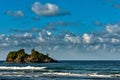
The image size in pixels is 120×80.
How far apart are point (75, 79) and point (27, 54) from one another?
421ft

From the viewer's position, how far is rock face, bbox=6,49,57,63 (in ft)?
588

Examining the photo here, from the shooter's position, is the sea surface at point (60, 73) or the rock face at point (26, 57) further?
the rock face at point (26, 57)

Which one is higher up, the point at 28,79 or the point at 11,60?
the point at 11,60

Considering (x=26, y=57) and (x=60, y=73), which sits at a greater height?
(x=26, y=57)

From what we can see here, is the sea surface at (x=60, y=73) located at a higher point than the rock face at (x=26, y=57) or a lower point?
lower

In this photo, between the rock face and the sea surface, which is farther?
the rock face

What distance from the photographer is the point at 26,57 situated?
18138cm

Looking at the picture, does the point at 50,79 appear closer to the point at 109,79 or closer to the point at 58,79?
the point at 58,79

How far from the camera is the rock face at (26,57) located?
588 ft

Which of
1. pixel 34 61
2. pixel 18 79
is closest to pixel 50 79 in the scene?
pixel 18 79

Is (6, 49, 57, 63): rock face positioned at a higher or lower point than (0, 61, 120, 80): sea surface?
higher

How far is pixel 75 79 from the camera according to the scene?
58.9 meters

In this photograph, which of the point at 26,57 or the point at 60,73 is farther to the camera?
the point at 26,57

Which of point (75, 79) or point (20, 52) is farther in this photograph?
point (20, 52)
